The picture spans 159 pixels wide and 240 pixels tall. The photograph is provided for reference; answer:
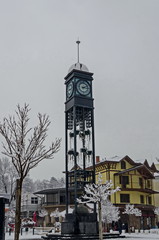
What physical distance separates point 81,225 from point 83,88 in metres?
11.7

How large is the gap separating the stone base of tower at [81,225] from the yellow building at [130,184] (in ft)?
74.8

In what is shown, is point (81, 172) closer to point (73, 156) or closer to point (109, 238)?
point (73, 156)

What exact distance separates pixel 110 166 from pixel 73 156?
76.3 feet

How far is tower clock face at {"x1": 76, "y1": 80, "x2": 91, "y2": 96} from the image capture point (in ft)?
97.7

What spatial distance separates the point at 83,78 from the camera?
30.2 m

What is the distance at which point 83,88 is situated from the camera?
98.4ft

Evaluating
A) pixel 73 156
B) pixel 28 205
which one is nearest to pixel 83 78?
pixel 73 156

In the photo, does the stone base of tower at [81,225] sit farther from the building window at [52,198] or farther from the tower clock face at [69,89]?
the building window at [52,198]

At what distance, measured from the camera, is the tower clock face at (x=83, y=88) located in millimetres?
29781

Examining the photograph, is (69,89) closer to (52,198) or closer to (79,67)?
(79,67)

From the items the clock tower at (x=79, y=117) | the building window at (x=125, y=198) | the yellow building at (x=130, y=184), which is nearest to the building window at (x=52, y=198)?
the yellow building at (x=130, y=184)

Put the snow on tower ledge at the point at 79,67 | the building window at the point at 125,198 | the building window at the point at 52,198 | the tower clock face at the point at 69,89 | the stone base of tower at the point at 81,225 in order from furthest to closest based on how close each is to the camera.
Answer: the building window at the point at 52,198
the building window at the point at 125,198
the snow on tower ledge at the point at 79,67
the tower clock face at the point at 69,89
the stone base of tower at the point at 81,225

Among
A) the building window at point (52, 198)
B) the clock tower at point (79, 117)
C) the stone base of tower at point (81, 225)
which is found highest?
the clock tower at point (79, 117)

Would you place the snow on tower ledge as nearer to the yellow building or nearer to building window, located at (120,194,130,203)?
the yellow building
